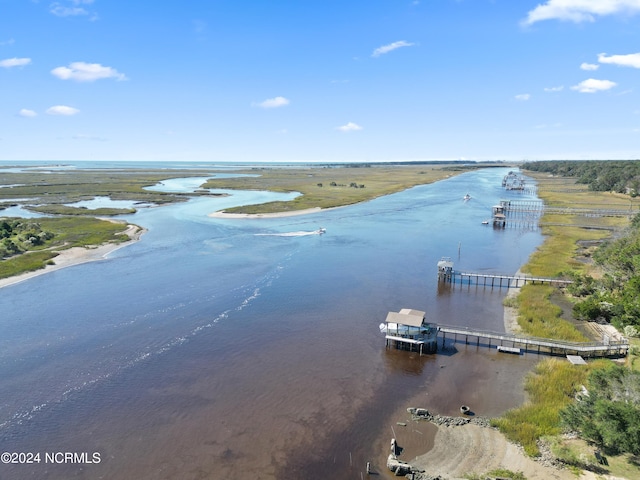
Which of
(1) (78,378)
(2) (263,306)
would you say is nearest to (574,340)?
(2) (263,306)

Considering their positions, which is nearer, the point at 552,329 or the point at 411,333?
the point at 411,333

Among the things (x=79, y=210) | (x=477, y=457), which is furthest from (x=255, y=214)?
(x=477, y=457)

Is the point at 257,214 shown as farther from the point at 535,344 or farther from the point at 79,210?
the point at 535,344

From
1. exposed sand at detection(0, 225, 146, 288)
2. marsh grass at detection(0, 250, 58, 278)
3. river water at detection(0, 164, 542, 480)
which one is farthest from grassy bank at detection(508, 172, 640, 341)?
marsh grass at detection(0, 250, 58, 278)

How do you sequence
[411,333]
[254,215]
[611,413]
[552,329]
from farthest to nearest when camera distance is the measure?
[254,215] → [552,329] → [411,333] → [611,413]

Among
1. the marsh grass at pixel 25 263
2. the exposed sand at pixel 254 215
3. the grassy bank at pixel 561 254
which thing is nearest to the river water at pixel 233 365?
the grassy bank at pixel 561 254

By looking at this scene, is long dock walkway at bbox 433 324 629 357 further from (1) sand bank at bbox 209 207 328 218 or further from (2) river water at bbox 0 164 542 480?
(1) sand bank at bbox 209 207 328 218
